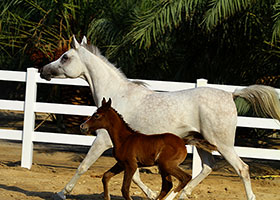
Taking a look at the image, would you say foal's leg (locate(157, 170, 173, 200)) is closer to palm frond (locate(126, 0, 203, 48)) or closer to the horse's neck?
the horse's neck

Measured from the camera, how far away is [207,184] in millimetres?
7512

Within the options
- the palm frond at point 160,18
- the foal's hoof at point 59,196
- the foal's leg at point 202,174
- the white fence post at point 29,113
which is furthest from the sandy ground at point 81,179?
the palm frond at point 160,18

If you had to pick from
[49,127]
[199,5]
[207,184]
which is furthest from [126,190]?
[49,127]

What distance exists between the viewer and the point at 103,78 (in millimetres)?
6312

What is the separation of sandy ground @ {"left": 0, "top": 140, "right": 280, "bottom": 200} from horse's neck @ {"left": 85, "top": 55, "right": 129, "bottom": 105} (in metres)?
1.29

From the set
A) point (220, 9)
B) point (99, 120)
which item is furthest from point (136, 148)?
point (220, 9)

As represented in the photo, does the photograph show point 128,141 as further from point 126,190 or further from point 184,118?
point 184,118

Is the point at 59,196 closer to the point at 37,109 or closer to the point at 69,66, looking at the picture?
the point at 69,66

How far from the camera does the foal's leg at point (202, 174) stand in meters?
6.00

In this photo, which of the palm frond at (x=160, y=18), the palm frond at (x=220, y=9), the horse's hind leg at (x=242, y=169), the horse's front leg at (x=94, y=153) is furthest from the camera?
the palm frond at (x=160, y=18)

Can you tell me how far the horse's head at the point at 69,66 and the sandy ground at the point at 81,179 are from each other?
1.49 metres

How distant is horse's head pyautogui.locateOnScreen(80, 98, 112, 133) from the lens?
4988 millimetres

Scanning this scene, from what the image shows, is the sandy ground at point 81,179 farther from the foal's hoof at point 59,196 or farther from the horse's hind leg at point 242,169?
the horse's hind leg at point 242,169

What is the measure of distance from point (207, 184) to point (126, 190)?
9.01ft
